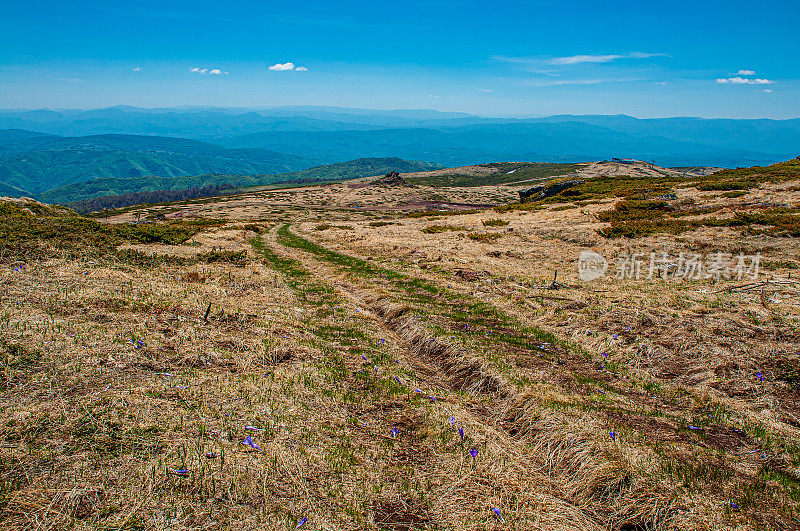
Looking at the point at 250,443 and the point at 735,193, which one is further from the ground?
the point at 735,193

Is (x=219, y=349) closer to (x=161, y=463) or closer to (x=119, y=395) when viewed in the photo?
(x=119, y=395)

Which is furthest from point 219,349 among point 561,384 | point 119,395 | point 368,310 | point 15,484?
point 561,384

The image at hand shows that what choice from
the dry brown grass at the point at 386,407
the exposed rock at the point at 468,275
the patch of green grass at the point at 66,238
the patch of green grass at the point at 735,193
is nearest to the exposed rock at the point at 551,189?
the patch of green grass at the point at 735,193

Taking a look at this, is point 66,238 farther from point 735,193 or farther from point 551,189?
point 551,189

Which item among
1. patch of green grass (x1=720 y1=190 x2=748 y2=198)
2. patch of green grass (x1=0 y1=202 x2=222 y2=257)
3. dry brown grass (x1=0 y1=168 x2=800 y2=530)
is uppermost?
patch of green grass (x1=720 y1=190 x2=748 y2=198)

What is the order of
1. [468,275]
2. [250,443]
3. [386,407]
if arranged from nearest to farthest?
1. [250,443]
2. [386,407]
3. [468,275]

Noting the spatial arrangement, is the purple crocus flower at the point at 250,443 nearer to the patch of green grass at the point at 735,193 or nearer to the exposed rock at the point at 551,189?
the patch of green grass at the point at 735,193

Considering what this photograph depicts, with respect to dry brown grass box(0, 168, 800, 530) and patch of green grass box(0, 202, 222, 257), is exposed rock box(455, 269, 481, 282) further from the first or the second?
patch of green grass box(0, 202, 222, 257)

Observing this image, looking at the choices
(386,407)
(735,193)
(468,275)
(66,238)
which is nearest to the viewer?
(386,407)

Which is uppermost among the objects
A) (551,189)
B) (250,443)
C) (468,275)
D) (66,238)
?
(551,189)

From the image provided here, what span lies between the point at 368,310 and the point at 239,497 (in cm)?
960

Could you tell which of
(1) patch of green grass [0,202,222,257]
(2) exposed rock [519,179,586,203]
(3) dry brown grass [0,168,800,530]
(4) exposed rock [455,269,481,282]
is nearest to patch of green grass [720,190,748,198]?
(3) dry brown grass [0,168,800,530]

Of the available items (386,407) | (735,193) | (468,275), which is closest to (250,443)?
(386,407)

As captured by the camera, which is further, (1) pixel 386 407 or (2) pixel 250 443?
(1) pixel 386 407
